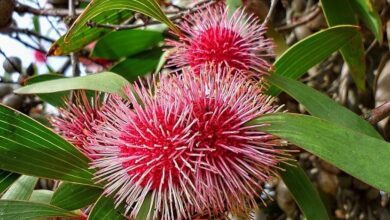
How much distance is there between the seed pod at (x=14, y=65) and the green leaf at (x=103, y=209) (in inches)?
34.1

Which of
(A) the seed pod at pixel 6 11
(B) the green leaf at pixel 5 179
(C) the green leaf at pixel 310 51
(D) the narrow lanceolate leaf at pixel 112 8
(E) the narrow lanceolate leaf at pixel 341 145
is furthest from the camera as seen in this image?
(A) the seed pod at pixel 6 11

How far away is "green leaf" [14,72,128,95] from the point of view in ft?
3.92

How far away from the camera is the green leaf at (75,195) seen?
4.03 ft

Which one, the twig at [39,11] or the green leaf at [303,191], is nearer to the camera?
the green leaf at [303,191]

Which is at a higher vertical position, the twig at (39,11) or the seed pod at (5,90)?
the twig at (39,11)

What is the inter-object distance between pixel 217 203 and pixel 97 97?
1.28 feet

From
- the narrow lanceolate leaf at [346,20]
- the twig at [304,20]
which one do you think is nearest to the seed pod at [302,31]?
the twig at [304,20]

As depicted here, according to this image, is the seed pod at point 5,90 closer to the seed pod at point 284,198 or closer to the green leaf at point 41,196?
the green leaf at point 41,196

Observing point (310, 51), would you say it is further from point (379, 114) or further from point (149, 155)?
point (149, 155)

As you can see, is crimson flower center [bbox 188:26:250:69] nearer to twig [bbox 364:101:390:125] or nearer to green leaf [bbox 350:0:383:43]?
twig [bbox 364:101:390:125]

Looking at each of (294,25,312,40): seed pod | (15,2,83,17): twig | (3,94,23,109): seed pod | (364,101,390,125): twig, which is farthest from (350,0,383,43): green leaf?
(3,94,23,109): seed pod

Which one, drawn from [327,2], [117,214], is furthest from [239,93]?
[327,2]

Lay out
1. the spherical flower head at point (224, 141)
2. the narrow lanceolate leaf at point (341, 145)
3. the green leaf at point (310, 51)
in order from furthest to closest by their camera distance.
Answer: the green leaf at point (310, 51)
the spherical flower head at point (224, 141)
the narrow lanceolate leaf at point (341, 145)

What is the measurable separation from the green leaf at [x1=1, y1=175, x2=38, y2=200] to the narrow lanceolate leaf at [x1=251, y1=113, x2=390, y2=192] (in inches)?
20.4
